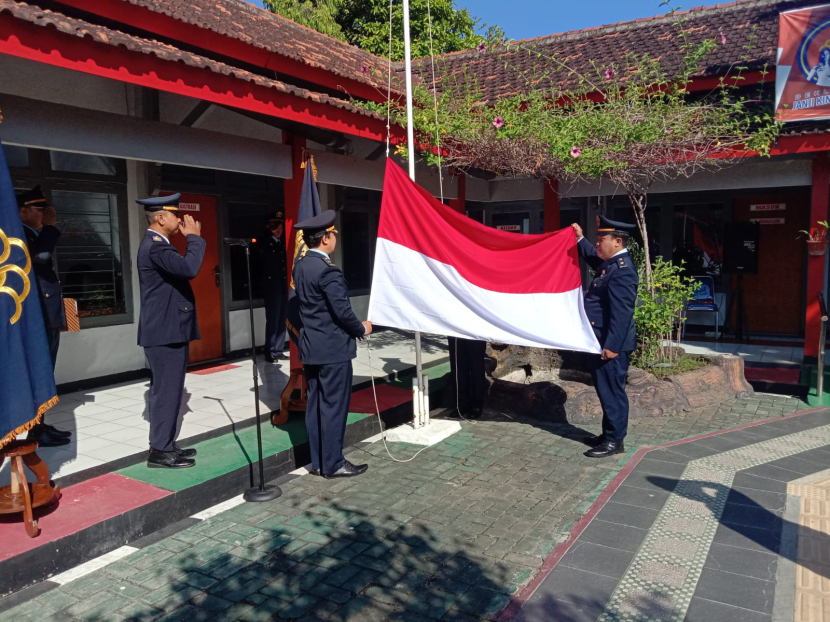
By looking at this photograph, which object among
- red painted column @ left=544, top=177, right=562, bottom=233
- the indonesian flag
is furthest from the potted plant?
the indonesian flag

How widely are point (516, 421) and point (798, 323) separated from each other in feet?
24.3

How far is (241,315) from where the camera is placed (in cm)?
911

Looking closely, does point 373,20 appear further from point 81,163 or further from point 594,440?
point 594,440

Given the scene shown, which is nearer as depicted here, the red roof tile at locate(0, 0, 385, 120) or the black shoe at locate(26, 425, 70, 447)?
the red roof tile at locate(0, 0, 385, 120)

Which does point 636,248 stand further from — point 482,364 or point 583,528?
point 583,528

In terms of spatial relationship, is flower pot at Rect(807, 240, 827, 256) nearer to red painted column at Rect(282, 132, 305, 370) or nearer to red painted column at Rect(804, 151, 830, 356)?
red painted column at Rect(804, 151, 830, 356)

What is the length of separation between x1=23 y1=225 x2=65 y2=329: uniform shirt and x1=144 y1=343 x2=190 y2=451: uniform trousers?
1.13 m

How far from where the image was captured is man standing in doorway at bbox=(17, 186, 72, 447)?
504 centimetres

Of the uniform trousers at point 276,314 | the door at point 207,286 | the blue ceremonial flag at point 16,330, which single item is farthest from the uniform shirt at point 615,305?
the door at point 207,286

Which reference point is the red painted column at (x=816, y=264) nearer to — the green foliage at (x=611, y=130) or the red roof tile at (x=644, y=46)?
the green foliage at (x=611, y=130)

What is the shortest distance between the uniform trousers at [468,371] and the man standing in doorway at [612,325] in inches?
55.1

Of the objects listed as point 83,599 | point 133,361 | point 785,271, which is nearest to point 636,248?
point 785,271

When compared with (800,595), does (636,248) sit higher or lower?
higher

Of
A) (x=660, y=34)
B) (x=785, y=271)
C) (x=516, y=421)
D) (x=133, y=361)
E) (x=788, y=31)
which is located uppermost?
(x=660, y=34)
